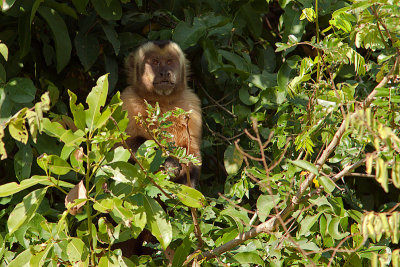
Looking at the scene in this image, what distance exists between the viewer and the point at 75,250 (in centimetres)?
270

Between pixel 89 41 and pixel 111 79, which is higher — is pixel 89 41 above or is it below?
above

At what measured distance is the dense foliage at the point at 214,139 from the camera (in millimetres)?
2627

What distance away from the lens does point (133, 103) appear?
4617mm

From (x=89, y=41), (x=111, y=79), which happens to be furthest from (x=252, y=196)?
(x=89, y=41)

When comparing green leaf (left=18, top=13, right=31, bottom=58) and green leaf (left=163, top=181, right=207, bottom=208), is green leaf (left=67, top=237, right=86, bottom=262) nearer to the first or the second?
green leaf (left=163, top=181, right=207, bottom=208)

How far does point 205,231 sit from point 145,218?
2.39ft

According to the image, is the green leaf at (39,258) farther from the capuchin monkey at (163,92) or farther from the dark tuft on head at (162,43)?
the dark tuft on head at (162,43)

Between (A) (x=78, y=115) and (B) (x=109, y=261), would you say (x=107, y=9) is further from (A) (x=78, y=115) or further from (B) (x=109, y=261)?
(B) (x=109, y=261)

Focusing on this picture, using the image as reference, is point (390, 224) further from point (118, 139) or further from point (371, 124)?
point (118, 139)

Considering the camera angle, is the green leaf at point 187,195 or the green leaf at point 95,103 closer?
the green leaf at point 95,103

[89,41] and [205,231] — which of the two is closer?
[205,231]

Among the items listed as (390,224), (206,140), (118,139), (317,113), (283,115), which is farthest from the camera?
(206,140)

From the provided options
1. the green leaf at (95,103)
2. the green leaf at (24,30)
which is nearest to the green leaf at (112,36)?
the green leaf at (24,30)

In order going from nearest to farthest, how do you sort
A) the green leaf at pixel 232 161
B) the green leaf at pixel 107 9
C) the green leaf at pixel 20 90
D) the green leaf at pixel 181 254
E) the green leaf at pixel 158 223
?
the green leaf at pixel 158 223
the green leaf at pixel 181 254
the green leaf at pixel 20 90
the green leaf at pixel 107 9
the green leaf at pixel 232 161
